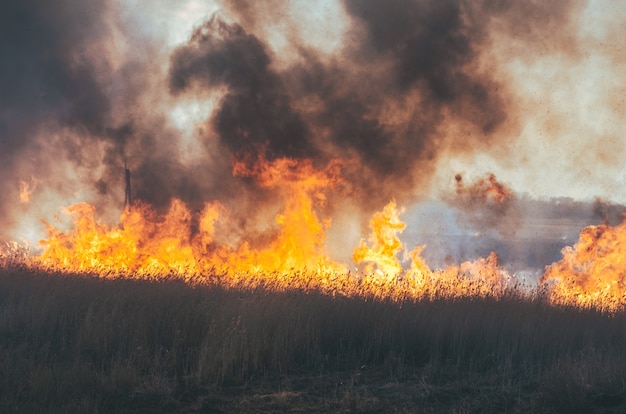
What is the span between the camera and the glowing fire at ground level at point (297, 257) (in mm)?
12086

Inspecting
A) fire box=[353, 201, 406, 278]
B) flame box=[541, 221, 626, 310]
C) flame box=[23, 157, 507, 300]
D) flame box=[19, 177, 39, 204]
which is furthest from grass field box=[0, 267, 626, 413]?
flame box=[19, 177, 39, 204]

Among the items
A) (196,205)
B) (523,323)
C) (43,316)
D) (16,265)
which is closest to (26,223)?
(196,205)

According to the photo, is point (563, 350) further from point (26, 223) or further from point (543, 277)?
point (26, 223)

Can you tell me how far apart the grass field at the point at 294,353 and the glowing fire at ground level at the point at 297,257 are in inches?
54.0

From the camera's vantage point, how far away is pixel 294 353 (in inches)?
316

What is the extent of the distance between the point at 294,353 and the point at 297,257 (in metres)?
9.24

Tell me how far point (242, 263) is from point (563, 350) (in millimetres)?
10247

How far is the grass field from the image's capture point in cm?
638

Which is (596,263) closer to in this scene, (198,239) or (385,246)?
(385,246)

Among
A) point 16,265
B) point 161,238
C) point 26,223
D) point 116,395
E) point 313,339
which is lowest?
point 116,395

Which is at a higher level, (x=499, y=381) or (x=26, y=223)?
(x=26, y=223)

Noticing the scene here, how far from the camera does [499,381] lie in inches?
283

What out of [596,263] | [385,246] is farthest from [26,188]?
[596,263]

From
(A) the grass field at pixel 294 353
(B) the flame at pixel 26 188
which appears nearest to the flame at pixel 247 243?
(A) the grass field at pixel 294 353
